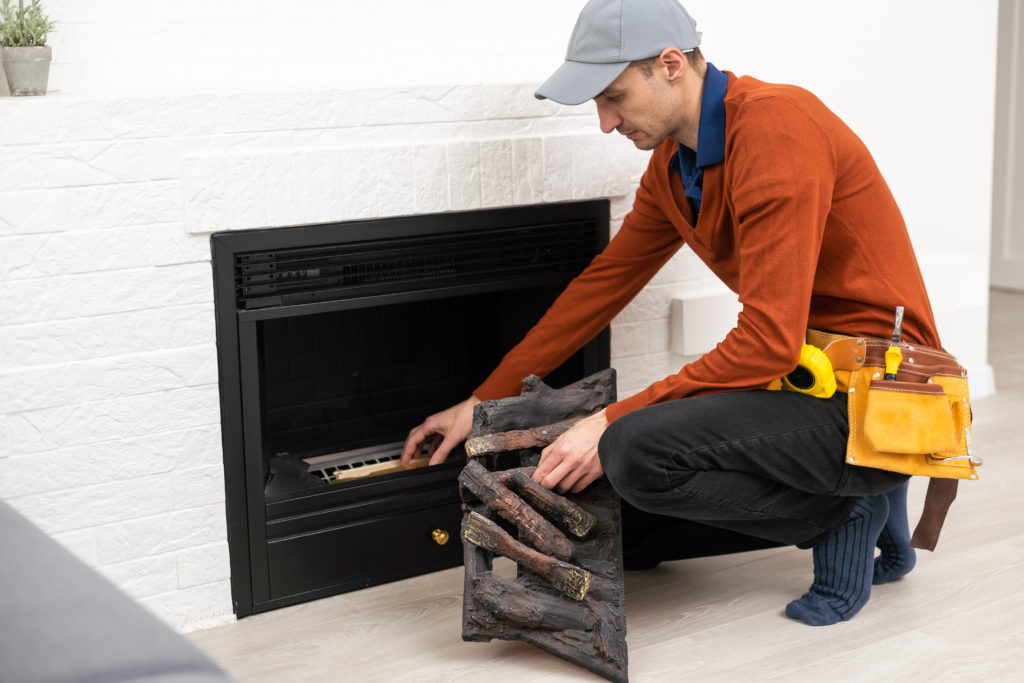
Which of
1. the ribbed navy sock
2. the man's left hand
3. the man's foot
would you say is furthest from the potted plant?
the ribbed navy sock

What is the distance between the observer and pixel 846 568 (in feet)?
7.47

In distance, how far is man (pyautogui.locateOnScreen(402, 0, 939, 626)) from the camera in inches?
79.1

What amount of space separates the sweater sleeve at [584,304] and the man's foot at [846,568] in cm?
63

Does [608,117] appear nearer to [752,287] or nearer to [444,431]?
[752,287]

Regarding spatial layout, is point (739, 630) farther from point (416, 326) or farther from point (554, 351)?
point (416, 326)

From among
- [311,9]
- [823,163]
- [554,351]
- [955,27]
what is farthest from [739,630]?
[955,27]

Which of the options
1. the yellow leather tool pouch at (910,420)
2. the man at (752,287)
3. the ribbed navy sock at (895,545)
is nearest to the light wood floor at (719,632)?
the ribbed navy sock at (895,545)

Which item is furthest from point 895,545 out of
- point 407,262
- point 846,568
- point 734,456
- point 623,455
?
point 407,262

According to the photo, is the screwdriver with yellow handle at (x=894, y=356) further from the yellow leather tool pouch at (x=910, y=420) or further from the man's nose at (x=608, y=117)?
the man's nose at (x=608, y=117)

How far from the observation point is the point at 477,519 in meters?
2.14

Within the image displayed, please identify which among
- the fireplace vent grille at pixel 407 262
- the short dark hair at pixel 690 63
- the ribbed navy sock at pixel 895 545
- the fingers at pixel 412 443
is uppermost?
the short dark hair at pixel 690 63

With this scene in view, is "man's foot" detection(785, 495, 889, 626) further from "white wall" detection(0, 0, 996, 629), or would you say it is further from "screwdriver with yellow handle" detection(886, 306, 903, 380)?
"white wall" detection(0, 0, 996, 629)

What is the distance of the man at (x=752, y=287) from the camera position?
2010 millimetres

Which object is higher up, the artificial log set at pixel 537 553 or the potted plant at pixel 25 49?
the potted plant at pixel 25 49
